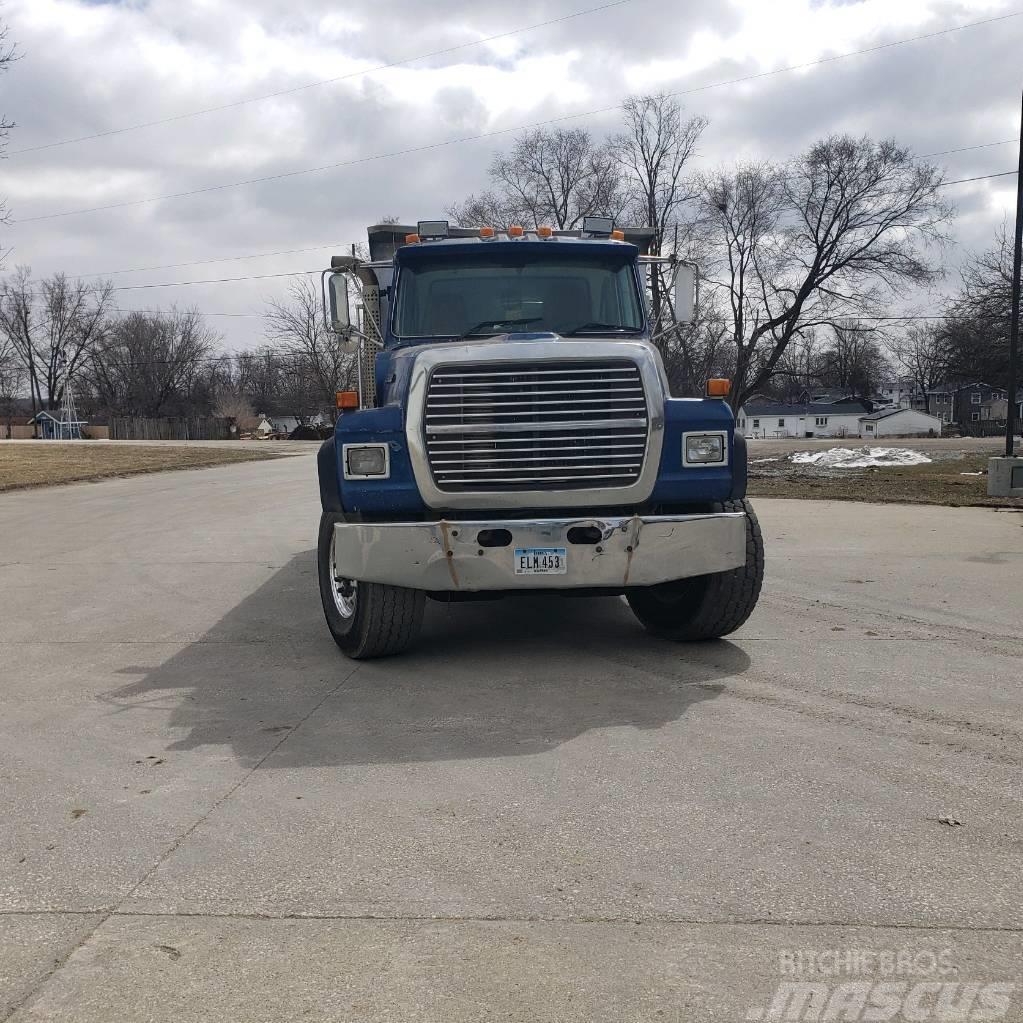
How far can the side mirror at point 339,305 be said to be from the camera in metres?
7.38

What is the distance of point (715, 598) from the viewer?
6.42 meters

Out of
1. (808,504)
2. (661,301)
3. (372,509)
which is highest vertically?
(661,301)

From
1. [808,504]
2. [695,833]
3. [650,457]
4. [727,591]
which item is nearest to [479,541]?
[650,457]

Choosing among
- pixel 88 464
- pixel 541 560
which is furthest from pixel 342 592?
pixel 88 464

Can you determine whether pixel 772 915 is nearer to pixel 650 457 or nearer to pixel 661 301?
pixel 650 457

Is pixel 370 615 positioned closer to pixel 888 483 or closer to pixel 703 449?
pixel 703 449

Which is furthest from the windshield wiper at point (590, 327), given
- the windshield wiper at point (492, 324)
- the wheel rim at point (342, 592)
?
the wheel rim at point (342, 592)

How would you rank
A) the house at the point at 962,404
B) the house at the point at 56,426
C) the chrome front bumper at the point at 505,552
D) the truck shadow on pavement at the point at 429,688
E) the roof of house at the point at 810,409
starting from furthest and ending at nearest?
the house at the point at 962,404 → the roof of house at the point at 810,409 → the house at the point at 56,426 → the chrome front bumper at the point at 505,552 → the truck shadow on pavement at the point at 429,688

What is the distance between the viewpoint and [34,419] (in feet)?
310

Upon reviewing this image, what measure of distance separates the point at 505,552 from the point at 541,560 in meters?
0.20

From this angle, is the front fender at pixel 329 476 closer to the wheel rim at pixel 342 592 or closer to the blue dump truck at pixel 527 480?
the blue dump truck at pixel 527 480

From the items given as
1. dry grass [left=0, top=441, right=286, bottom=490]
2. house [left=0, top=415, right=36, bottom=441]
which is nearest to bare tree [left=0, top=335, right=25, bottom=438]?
house [left=0, top=415, right=36, bottom=441]

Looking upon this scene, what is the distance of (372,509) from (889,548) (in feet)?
23.4

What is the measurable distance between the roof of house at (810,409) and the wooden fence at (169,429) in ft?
192
